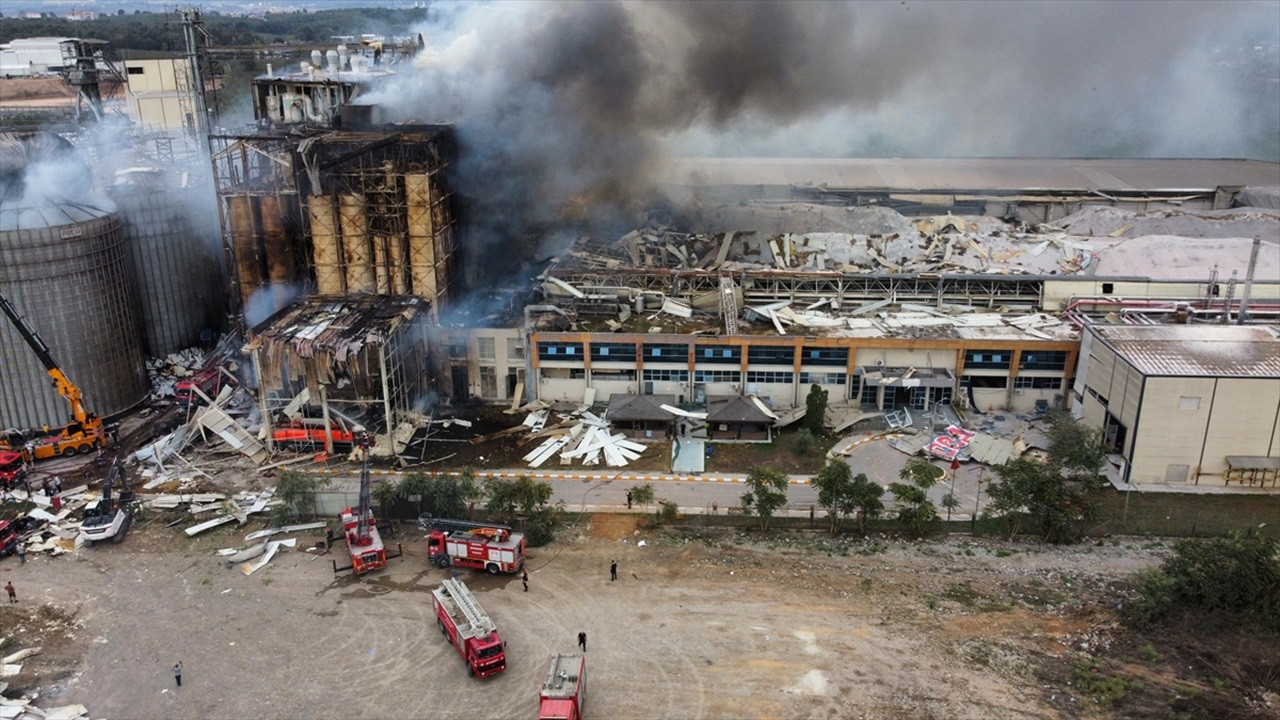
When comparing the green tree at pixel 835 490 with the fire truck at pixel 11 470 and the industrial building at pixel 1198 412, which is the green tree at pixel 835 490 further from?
the fire truck at pixel 11 470

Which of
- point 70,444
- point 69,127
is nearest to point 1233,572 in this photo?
point 70,444

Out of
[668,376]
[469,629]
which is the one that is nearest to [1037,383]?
[668,376]

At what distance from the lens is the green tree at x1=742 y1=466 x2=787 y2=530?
29.9 m

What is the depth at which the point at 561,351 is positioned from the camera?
1578 inches

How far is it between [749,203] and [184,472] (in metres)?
31.5

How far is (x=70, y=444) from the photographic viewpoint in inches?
1453

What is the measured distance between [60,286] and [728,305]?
2806cm

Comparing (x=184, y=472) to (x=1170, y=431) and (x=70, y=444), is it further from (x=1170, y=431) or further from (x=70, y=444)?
(x=1170, y=431)

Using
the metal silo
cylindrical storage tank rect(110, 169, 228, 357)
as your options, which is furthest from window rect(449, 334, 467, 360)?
cylindrical storage tank rect(110, 169, 228, 357)

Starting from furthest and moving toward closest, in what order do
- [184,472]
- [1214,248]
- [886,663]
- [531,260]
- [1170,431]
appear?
[531,260], [1214,248], [184,472], [1170,431], [886,663]

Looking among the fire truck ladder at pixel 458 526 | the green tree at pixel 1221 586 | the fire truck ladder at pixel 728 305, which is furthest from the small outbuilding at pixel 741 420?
the green tree at pixel 1221 586

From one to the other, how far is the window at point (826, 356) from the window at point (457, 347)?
48.4 ft

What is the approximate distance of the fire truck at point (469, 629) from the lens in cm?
2328

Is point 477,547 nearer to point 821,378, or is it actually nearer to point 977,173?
point 821,378
